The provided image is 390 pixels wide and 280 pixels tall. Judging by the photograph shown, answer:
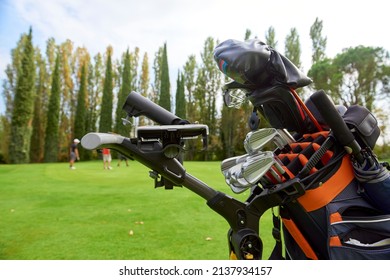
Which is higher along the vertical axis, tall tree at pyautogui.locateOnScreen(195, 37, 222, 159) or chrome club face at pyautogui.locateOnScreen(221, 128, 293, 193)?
tall tree at pyautogui.locateOnScreen(195, 37, 222, 159)

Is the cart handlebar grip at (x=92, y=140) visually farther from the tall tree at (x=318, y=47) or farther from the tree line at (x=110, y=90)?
the tall tree at (x=318, y=47)

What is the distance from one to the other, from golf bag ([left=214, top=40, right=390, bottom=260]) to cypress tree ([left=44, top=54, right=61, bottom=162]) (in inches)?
953

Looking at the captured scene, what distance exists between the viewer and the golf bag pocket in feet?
3.83

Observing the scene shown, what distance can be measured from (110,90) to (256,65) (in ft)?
81.4

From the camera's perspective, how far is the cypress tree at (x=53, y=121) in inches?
902

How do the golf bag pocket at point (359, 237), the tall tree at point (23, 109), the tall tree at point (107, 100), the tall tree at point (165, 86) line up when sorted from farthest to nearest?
the tall tree at point (107, 100) < the tall tree at point (165, 86) < the tall tree at point (23, 109) < the golf bag pocket at point (359, 237)

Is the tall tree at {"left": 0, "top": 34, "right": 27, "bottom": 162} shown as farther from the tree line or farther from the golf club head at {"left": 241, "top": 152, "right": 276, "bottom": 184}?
the golf club head at {"left": 241, "top": 152, "right": 276, "bottom": 184}

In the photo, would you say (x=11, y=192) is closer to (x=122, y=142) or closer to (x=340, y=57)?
(x=122, y=142)

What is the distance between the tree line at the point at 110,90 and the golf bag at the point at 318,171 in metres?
16.7

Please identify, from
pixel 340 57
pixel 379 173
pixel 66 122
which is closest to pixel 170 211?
pixel 379 173

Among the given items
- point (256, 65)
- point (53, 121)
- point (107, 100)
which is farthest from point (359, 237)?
point (107, 100)

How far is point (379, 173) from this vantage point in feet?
3.85

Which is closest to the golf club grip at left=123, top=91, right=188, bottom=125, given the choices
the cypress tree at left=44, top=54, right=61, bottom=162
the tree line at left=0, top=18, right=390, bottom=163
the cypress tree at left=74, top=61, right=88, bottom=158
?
the tree line at left=0, top=18, right=390, bottom=163

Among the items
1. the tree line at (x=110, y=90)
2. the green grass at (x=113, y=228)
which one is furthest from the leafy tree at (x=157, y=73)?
the green grass at (x=113, y=228)
